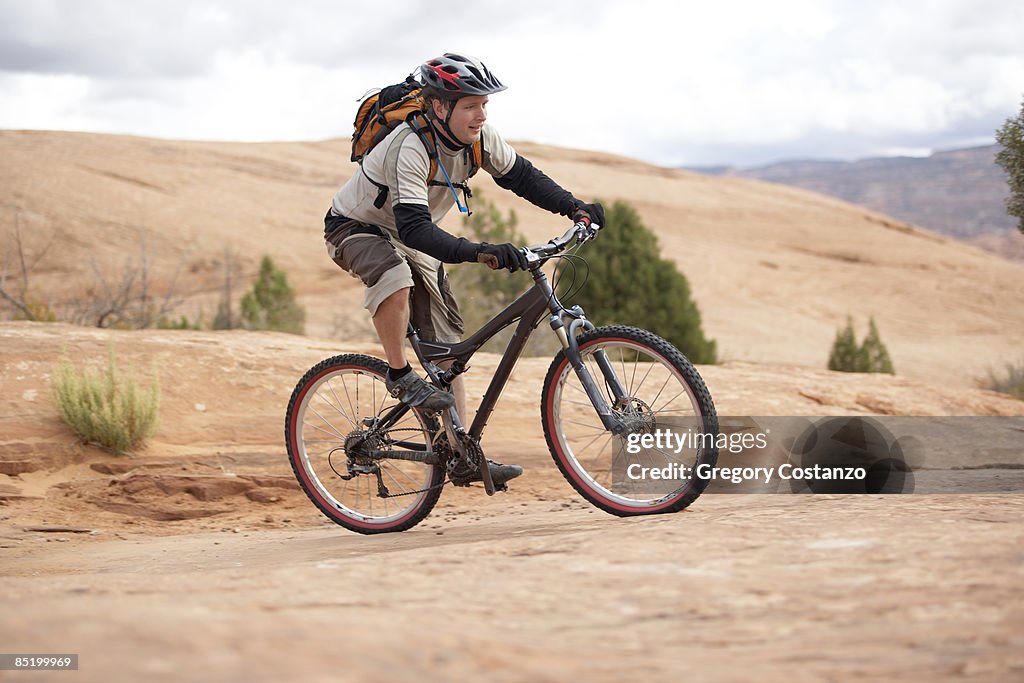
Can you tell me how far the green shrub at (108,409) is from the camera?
19.6ft

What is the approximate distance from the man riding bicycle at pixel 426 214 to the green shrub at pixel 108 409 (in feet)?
7.71

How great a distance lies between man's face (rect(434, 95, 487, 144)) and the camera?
3.94 meters

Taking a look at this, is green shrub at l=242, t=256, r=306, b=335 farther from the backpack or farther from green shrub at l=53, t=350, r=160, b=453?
the backpack

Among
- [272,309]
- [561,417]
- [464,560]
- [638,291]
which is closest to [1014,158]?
[561,417]

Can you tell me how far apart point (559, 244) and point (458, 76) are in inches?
31.5

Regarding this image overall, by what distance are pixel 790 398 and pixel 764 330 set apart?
18.2 metres

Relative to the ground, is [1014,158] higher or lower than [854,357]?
higher

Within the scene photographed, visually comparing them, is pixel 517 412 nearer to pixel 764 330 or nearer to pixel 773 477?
pixel 773 477

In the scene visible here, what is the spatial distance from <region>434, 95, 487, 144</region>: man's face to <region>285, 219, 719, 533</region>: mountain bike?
22.7 inches

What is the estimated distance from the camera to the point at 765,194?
149 ft

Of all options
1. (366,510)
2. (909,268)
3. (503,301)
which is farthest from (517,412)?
(909,268)

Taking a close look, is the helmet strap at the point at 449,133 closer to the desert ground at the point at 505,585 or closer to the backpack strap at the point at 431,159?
the backpack strap at the point at 431,159

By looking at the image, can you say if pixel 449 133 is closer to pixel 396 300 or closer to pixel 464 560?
pixel 396 300

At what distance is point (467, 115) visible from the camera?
3.96 metres
